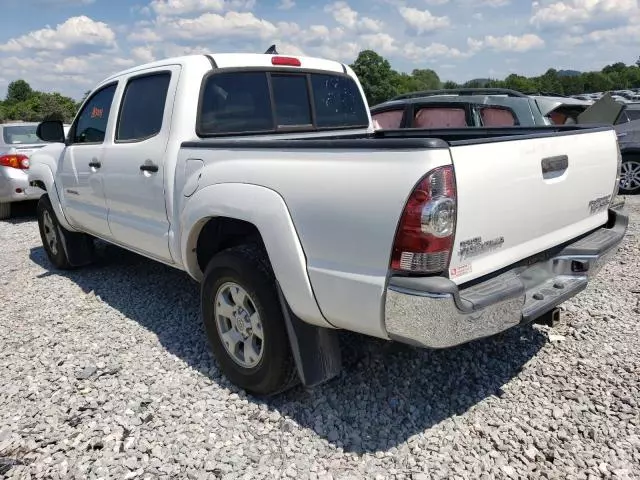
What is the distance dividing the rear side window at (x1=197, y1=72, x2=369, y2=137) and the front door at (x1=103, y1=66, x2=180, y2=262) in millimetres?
279

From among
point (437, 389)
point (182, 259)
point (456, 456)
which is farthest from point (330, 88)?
point (456, 456)

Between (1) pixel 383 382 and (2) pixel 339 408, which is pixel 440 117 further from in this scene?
(2) pixel 339 408

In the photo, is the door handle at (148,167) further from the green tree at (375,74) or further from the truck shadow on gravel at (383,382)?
the green tree at (375,74)

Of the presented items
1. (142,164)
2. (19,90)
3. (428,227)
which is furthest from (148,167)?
(19,90)

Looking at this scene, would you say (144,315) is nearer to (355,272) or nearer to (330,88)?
(330,88)

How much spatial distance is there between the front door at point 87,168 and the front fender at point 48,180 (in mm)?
145

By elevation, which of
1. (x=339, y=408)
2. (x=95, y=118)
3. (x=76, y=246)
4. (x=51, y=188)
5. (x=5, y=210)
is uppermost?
(x=95, y=118)

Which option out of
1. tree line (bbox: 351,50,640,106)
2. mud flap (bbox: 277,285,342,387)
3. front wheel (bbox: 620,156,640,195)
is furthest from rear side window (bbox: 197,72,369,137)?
tree line (bbox: 351,50,640,106)

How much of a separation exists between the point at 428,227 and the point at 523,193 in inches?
25.9

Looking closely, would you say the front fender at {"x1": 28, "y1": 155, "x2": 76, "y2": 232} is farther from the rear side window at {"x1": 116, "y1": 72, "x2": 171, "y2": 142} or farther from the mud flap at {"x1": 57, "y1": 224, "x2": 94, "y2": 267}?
the rear side window at {"x1": 116, "y1": 72, "x2": 171, "y2": 142}

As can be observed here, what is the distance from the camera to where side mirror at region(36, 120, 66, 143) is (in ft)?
17.4

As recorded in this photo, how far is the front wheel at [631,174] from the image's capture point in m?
9.52

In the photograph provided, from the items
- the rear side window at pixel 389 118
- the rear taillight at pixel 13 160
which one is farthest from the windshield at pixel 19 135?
the rear side window at pixel 389 118

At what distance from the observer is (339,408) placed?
10.0 ft
